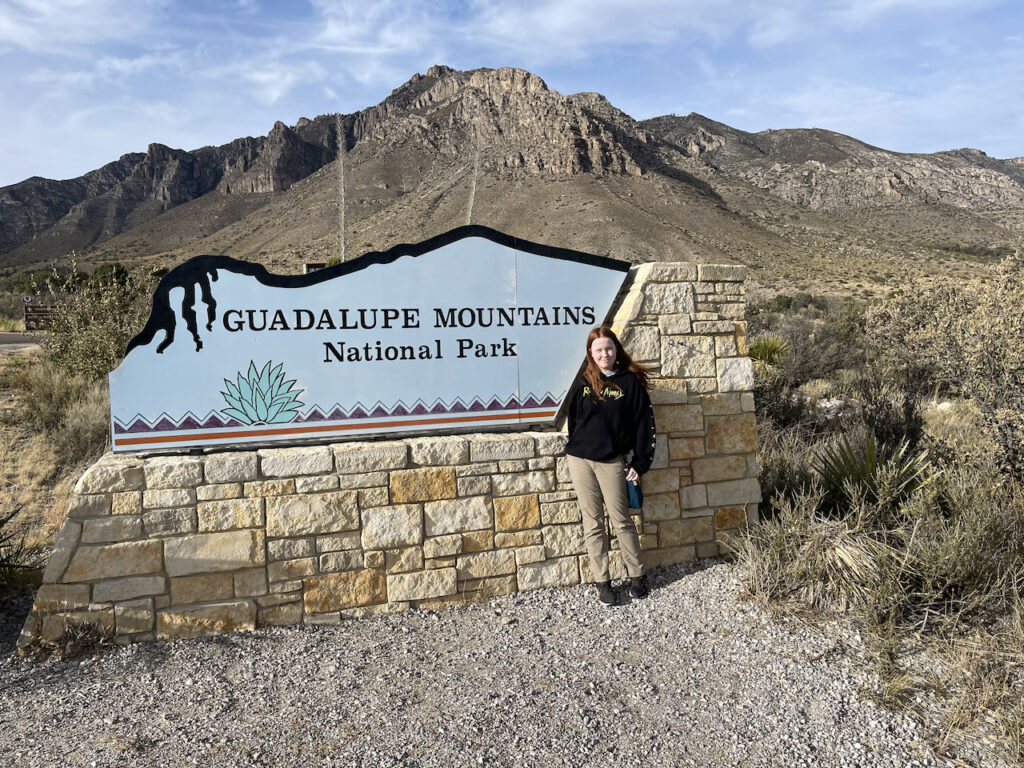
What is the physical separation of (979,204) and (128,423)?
81.4 meters

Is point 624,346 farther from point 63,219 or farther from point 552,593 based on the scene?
point 63,219

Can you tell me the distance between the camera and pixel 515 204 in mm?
43750

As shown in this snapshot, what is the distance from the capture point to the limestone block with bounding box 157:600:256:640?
13.2 ft

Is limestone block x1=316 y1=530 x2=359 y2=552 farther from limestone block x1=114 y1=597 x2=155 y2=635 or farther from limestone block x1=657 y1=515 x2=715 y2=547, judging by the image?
limestone block x1=657 y1=515 x2=715 y2=547

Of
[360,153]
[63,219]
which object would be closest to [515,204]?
[360,153]

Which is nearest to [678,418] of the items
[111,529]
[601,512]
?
[601,512]

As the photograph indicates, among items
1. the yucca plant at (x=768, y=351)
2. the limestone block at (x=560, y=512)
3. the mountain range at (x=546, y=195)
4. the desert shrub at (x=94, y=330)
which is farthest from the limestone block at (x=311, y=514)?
the mountain range at (x=546, y=195)

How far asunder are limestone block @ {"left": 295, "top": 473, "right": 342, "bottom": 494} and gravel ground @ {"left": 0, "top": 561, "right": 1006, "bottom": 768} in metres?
0.87

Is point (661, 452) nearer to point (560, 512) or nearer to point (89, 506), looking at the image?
point (560, 512)

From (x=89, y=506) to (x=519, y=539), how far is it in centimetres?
266

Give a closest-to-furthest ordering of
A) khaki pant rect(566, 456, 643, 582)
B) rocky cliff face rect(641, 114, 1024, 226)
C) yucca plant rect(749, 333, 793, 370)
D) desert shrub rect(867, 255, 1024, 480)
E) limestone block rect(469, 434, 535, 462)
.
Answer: khaki pant rect(566, 456, 643, 582) → limestone block rect(469, 434, 535, 462) → desert shrub rect(867, 255, 1024, 480) → yucca plant rect(749, 333, 793, 370) → rocky cliff face rect(641, 114, 1024, 226)

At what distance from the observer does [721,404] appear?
5.11m

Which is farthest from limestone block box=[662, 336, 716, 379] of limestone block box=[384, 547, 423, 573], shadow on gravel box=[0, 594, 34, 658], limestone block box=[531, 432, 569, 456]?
shadow on gravel box=[0, 594, 34, 658]

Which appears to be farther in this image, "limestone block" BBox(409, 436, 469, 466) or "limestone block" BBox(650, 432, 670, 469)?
"limestone block" BBox(650, 432, 670, 469)
